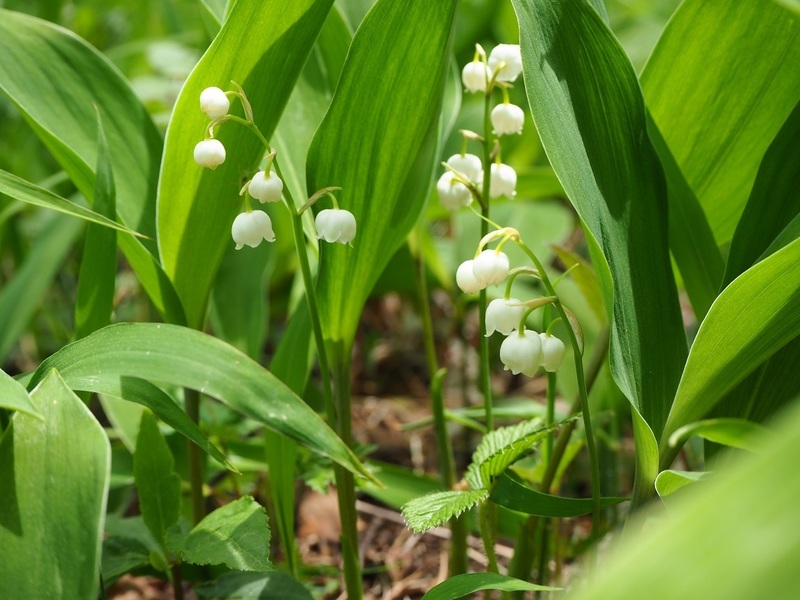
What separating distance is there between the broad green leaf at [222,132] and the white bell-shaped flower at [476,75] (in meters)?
0.23

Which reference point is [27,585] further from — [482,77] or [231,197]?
[482,77]

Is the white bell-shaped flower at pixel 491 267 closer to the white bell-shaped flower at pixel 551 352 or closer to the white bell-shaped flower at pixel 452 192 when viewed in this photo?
the white bell-shaped flower at pixel 551 352

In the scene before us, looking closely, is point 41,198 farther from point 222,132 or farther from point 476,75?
point 476,75

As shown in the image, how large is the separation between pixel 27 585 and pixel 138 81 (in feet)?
7.60

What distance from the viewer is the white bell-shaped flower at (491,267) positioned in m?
0.93

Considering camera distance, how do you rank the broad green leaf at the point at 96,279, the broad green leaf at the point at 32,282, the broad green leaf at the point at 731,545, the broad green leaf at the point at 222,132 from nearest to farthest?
the broad green leaf at the point at 731,545 < the broad green leaf at the point at 222,132 < the broad green leaf at the point at 96,279 < the broad green leaf at the point at 32,282

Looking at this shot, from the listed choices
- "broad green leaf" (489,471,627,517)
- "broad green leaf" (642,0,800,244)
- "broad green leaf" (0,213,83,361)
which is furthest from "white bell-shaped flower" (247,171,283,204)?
"broad green leaf" (0,213,83,361)

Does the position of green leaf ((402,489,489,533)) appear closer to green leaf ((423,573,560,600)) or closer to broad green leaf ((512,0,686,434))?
green leaf ((423,573,560,600))

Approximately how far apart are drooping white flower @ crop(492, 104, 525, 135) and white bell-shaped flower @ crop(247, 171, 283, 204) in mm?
359

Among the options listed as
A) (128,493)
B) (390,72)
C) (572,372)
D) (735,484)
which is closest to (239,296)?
(128,493)

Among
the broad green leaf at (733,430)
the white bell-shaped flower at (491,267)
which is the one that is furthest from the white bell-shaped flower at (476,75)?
the broad green leaf at (733,430)

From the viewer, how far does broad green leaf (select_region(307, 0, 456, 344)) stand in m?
1.00

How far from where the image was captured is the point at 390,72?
102 cm

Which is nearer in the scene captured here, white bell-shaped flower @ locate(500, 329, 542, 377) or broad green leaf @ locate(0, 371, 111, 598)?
broad green leaf @ locate(0, 371, 111, 598)
